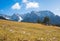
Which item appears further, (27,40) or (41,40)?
(41,40)

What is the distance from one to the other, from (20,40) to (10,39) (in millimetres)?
1130

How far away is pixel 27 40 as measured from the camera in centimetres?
1762

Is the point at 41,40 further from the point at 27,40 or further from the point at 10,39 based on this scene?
the point at 10,39

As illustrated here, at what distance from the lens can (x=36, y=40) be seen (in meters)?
18.6

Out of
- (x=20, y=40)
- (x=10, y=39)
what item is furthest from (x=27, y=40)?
(x=10, y=39)

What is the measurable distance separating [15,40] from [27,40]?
5.35 ft

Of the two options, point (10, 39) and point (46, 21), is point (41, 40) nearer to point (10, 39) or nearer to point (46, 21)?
point (10, 39)

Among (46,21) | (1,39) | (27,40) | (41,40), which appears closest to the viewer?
(1,39)

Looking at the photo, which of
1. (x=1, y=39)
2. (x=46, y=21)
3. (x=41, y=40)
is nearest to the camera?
(x=1, y=39)

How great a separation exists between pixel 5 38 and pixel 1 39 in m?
0.49

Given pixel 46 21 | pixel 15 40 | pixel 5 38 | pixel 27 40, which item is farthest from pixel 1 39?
pixel 46 21

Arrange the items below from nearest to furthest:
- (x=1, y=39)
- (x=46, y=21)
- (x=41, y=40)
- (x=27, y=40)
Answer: (x=1, y=39) → (x=27, y=40) → (x=41, y=40) → (x=46, y=21)

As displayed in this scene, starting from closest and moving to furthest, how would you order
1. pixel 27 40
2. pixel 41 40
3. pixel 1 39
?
pixel 1 39
pixel 27 40
pixel 41 40

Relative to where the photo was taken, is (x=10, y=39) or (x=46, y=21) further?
(x=46, y=21)
